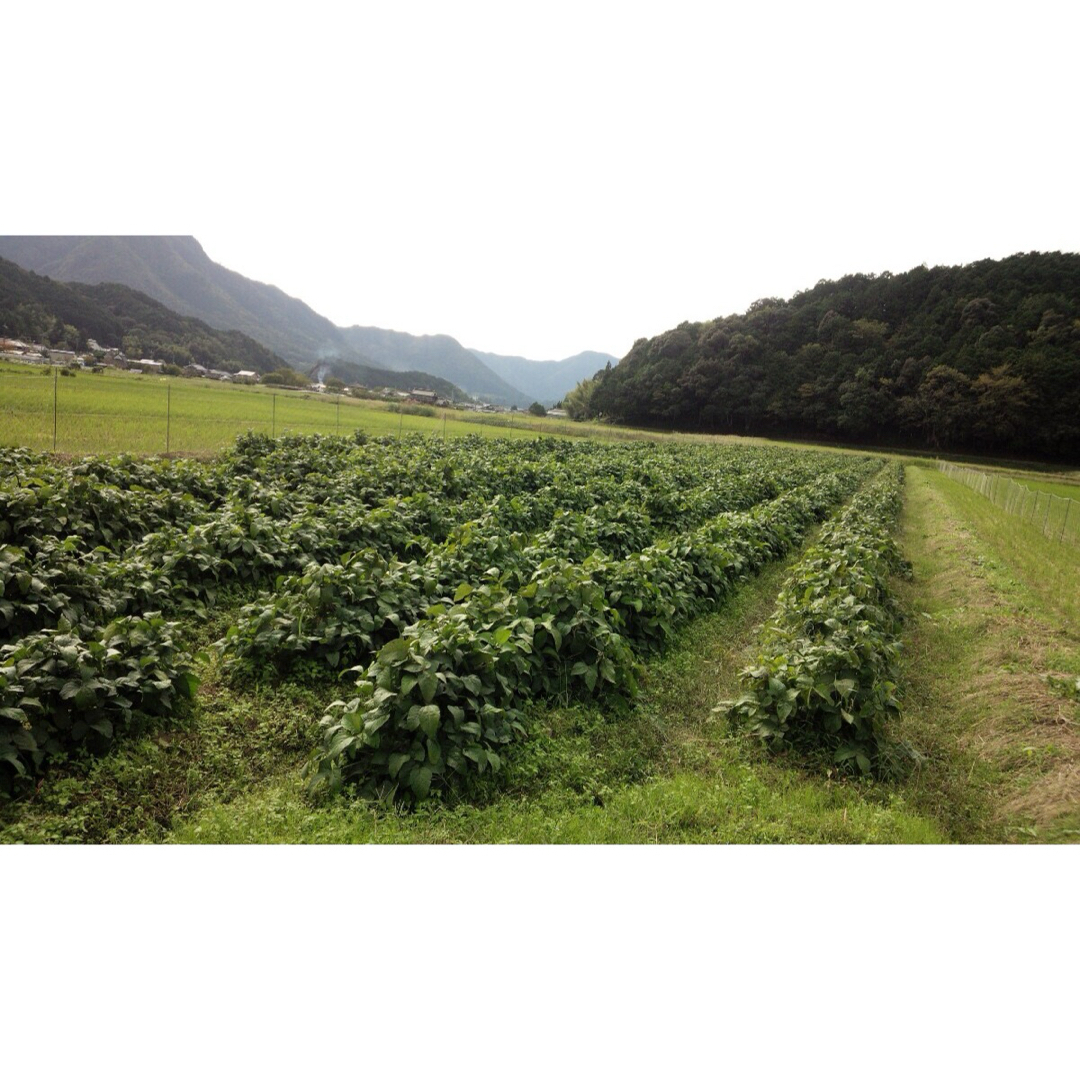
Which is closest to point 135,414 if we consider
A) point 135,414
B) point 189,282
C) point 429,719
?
point 135,414

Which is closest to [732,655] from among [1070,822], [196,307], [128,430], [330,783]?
[1070,822]

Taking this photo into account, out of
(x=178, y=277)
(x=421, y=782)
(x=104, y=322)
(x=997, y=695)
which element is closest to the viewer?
(x=421, y=782)

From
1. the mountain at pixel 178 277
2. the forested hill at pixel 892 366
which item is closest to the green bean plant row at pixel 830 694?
the mountain at pixel 178 277

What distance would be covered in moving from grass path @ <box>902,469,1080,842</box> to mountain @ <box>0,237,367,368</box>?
2625cm

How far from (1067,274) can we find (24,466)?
61.4 metres

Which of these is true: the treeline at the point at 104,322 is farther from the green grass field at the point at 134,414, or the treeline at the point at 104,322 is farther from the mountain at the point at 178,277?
the green grass field at the point at 134,414

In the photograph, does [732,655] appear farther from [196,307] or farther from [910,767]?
[196,307]

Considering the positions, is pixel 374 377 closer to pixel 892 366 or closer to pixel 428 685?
pixel 892 366

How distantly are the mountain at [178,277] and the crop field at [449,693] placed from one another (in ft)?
63.5

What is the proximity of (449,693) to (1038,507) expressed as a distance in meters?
17.9

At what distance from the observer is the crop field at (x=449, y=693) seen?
12.5ft

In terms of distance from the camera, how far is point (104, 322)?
22.8m

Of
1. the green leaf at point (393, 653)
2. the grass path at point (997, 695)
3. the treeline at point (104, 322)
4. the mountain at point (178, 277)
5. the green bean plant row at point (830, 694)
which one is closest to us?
the green leaf at point (393, 653)

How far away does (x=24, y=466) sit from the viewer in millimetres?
9523
